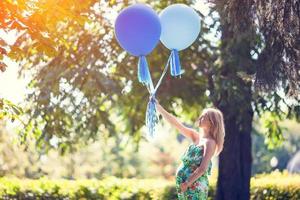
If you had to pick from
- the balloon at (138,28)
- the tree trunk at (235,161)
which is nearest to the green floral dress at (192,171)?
the balloon at (138,28)

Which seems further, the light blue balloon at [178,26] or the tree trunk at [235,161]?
the tree trunk at [235,161]

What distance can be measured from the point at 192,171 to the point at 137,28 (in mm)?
1750

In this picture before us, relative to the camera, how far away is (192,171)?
7723mm

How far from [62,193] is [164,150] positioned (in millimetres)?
49189

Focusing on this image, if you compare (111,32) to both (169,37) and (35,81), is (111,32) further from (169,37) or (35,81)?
(169,37)

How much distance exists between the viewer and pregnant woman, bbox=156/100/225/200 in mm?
7516

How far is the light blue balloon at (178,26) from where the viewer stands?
885 centimetres

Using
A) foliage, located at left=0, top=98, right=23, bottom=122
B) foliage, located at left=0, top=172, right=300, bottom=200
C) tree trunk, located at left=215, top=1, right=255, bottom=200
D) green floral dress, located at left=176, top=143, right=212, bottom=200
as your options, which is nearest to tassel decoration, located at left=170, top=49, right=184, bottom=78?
green floral dress, located at left=176, top=143, right=212, bottom=200

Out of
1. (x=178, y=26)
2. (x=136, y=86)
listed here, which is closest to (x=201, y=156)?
(x=178, y=26)

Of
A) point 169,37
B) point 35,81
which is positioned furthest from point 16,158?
point 169,37

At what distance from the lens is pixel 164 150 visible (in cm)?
6259

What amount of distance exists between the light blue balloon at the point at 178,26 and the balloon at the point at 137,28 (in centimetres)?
42

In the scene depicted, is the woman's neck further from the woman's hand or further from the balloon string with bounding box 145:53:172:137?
the balloon string with bounding box 145:53:172:137

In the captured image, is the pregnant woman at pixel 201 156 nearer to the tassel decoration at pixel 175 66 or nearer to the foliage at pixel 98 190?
the tassel decoration at pixel 175 66
